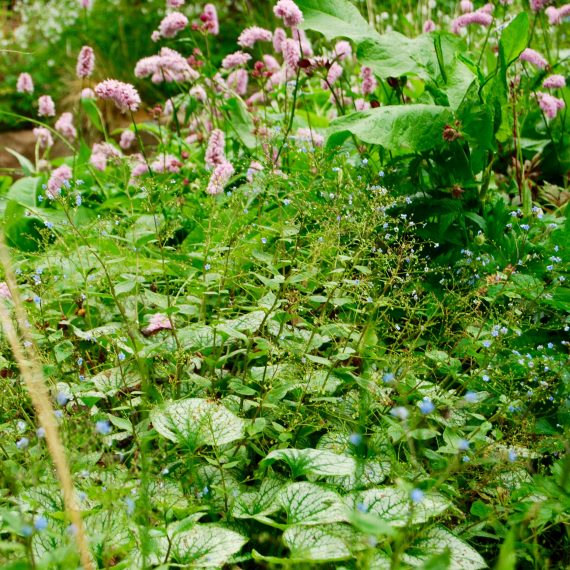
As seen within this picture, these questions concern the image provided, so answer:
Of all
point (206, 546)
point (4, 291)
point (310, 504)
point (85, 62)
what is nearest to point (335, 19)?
point (85, 62)

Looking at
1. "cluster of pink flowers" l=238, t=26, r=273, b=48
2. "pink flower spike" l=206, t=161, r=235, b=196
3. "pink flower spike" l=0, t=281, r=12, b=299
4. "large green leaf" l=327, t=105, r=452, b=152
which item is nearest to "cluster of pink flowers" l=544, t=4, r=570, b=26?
"large green leaf" l=327, t=105, r=452, b=152

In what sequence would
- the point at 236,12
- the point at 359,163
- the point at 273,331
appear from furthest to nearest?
the point at 236,12, the point at 359,163, the point at 273,331

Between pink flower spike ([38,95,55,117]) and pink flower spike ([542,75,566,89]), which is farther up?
pink flower spike ([542,75,566,89])

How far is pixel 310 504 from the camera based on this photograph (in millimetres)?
1380

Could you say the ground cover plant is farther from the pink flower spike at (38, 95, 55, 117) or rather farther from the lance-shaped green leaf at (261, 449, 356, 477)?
the pink flower spike at (38, 95, 55, 117)

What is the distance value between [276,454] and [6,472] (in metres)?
0.53

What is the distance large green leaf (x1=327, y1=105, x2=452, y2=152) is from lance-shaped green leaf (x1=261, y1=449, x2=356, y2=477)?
118 cm

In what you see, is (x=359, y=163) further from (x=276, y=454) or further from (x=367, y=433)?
(x=276, y=454)

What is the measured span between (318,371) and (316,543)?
49 centimetres

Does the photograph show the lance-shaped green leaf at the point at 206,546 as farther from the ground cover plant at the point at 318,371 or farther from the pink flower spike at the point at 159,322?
the pink flower spike at the point at 159,322

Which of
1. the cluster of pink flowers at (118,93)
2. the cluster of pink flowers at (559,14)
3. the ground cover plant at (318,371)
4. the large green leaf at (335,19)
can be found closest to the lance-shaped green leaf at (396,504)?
the ground cover plant at (318,371)

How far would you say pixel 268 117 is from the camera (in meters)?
3.26

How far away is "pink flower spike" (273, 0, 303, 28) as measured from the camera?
2320 millimetres

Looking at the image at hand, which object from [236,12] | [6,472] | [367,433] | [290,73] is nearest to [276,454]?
[367,433]
